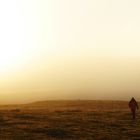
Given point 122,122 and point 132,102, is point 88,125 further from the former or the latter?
point 132,102

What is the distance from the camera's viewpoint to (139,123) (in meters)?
44.2

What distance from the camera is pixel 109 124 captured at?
43.7 metres

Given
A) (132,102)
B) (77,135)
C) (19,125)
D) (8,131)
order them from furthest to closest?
(132,102) → (19,125) → (8,131) → (77,135)

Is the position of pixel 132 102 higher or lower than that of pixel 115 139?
higher

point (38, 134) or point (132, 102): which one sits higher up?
point (132, 102)

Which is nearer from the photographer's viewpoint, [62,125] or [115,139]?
[115,139]

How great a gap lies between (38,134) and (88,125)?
8.76m

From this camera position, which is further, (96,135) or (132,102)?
(132,102)

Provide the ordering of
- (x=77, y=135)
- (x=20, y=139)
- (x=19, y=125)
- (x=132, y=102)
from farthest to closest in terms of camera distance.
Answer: (x=132, y=102)
(x=19, y=125)
(x=77, y=135)
(x=20, y=139)

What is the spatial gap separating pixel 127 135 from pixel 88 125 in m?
8.15

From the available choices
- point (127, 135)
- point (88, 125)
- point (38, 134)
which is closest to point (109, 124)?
point (88, 125)

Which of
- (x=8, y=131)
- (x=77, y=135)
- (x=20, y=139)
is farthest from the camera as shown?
(x=8, y=131)

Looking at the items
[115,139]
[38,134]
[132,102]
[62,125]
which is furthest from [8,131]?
[132,102]

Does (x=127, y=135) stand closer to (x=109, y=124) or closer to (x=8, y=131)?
(x=109, y=124)
